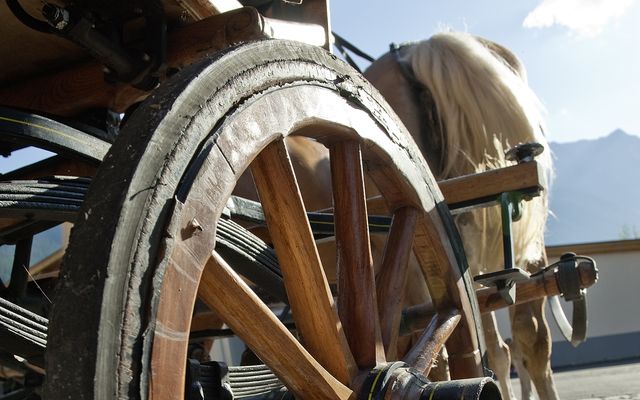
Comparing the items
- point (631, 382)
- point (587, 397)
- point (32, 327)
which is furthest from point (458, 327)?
point (631, 382)

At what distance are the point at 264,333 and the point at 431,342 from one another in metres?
0.51

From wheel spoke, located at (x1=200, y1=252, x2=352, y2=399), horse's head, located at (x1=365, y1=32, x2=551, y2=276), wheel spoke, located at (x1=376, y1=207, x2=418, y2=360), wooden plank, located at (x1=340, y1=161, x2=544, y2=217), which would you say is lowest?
wheel spoke, located at (x1=200, y1=252, x2=352, y2=399)

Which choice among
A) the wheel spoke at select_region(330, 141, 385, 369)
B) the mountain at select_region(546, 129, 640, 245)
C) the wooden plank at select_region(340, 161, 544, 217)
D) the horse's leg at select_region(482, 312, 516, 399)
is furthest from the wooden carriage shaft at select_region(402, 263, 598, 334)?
the mountain at select_region(546, 129, 640, 245)

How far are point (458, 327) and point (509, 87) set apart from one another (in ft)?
6.75

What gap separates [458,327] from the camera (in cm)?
158

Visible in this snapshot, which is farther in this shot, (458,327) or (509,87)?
(509,87)

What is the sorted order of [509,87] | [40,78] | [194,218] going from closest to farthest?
[194,218] → [40,78] → [509,87]

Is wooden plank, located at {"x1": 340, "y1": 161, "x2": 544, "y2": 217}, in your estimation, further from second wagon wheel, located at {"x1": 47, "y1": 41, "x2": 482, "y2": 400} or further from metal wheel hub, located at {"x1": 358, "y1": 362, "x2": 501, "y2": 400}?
metal wheel hub, located at {"x1": 358, "y1": 362, "x2": 501, "y2": 400}

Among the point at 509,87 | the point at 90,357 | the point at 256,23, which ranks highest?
the point at 509,87

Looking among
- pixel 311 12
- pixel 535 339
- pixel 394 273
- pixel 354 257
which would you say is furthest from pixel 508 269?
pixel 535 339

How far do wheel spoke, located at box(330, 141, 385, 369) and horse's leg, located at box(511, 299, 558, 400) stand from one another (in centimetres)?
271

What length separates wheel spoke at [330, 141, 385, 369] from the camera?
1241 millimetres

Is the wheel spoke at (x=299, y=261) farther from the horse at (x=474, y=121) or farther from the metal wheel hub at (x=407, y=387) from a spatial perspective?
the horse at (x=474, y=121)

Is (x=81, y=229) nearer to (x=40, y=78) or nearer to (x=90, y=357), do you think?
(x=90, y=357)
